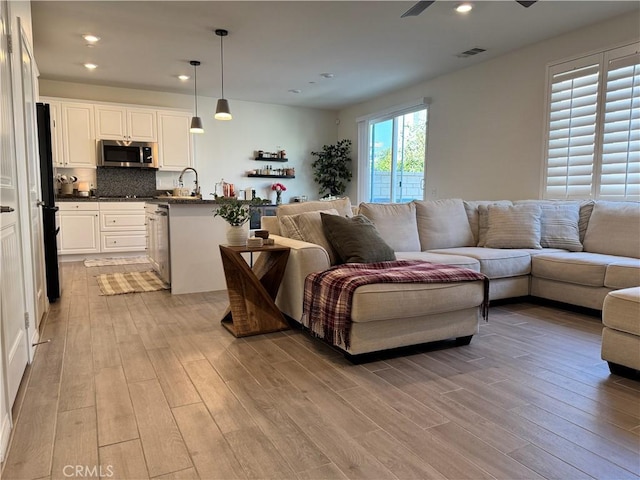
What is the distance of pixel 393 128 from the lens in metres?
6.99

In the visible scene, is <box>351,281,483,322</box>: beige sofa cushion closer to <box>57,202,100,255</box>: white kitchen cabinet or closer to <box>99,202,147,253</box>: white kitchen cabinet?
<box>99,202,147,253</box>: white kitchen cabinet

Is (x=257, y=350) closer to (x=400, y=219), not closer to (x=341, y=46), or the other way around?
(x=400, y=219)

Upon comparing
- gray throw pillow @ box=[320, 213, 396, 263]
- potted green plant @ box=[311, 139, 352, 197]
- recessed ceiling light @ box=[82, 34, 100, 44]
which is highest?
recessed ceiling light @ box=[82, 34, 100, 44]

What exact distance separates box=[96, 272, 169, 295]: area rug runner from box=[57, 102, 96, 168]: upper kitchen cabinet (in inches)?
86.4

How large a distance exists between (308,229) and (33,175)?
2.10 m

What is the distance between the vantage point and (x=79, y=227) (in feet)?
20.4

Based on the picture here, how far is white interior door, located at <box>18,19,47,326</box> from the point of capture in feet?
9.34

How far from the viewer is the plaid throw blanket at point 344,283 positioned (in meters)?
2.45

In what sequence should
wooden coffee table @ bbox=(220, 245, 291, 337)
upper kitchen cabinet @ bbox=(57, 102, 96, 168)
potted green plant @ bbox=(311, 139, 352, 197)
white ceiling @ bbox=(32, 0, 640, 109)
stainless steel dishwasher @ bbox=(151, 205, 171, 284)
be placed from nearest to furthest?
wooden coffee table @ bbox=(220, 245, 291, 337)
white ceiling @ bbox=(32, 0, 640, 109)
stainless steel dishwasher @ bbox=(151, 205, 171, 284)
upper kitchen cabinet @ bbox=(57, 102, 96, 168)
potted green plant @ bbox=(311, 139, 352, 197)

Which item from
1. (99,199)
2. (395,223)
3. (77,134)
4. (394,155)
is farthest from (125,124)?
(395,223)

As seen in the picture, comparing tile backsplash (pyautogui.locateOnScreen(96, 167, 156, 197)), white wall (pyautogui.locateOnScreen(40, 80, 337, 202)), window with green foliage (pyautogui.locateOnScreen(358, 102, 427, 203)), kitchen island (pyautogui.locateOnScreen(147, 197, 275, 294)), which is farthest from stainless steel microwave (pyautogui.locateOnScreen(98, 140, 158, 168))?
window with green foliage (pyautogui.locateOnScreen(358, 102, 427, 203))

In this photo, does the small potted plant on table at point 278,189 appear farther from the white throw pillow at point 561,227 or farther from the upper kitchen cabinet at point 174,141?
the white throw pillow at point 561,227

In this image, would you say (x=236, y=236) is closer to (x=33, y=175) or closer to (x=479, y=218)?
(x=33, y=175)

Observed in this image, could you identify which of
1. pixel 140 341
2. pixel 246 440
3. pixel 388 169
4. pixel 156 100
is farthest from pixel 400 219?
pixel 156 100
